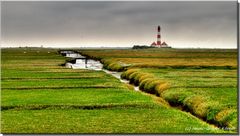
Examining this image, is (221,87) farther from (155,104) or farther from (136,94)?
(155,104)

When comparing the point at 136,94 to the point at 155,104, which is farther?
the point at 136,94

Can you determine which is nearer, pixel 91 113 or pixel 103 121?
pixel 103 121

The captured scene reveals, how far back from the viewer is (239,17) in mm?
20328

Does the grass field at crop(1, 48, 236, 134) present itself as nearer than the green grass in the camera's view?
No

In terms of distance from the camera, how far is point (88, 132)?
20.8 meters

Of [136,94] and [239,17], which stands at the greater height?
[239,17]

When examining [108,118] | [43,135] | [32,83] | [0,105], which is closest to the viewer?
[43,135]

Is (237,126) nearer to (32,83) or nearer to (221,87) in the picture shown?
(221,87)

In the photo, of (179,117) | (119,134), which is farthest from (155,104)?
(119,134)

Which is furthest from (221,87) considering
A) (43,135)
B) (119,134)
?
(43,135)

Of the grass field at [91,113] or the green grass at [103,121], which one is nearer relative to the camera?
the green grass at [103,121]

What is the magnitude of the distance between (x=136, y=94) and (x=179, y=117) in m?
10.0

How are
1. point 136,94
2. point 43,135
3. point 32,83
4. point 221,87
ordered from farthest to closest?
point 32,83 → point 221,87 → point 136,94 → point 43,135

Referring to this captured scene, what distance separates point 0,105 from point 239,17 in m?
16.7
